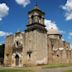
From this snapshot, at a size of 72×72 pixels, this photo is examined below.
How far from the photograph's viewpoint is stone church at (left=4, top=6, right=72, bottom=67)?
33438 millimetres

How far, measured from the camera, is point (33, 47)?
33344 mm

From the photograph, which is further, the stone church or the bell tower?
the bell tower

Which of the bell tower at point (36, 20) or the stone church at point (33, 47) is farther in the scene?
the bell tower at point (36, 20)

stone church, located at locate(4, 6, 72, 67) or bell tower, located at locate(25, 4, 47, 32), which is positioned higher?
bell tower, located at locate(25, 4, 47, 32)

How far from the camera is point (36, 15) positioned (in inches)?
1366

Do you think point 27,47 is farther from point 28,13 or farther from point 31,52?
point 28,13

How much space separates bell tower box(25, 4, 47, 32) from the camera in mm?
34250

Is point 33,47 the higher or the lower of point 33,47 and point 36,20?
the lower

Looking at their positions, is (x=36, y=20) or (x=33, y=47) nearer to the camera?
(x=33, y=47)

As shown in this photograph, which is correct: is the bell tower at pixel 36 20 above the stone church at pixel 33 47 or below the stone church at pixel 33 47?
above

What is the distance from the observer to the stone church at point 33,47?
3344cm

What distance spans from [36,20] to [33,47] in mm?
4881

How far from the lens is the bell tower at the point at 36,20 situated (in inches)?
1348

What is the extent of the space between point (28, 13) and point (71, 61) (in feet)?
41.7
